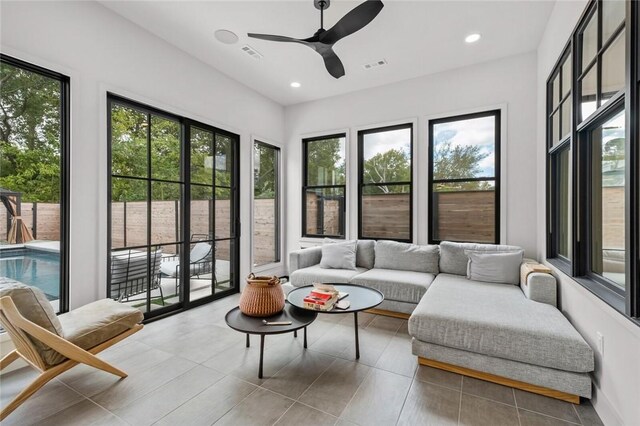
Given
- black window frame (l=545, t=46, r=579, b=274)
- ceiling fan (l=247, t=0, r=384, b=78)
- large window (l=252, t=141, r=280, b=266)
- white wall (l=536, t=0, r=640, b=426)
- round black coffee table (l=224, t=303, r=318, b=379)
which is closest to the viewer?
white wall (l=536, t=0, r=640, b=426)

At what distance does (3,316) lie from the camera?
1674 mm

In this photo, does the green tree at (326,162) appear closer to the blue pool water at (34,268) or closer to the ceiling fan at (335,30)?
the ceiling fan at (335,30)

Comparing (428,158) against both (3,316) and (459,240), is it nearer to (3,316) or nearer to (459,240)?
(459,240)

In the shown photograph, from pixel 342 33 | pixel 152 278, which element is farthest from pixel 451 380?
pixel 152 278

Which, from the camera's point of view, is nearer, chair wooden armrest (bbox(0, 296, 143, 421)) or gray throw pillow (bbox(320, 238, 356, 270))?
chair wooden armrest (bbox(0, 296, 143, 421))

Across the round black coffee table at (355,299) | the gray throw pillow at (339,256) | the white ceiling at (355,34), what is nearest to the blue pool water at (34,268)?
the round black coffee table at (355,299)

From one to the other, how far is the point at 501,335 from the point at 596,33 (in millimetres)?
2166

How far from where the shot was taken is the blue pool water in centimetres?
225

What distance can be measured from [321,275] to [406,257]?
1.15 metres

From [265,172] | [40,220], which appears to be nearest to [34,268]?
[40,220]

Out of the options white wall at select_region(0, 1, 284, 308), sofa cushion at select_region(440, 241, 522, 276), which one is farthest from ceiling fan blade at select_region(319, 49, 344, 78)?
sofa cushion at select_region(440, 241, 522, 276)

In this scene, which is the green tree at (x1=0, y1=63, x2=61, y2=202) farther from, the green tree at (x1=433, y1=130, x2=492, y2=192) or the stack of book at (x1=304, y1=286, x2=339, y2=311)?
the green tree at (x1=433, y1=130, x2=492, y2=192)

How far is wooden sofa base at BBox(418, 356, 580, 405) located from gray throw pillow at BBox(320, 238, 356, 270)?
1756 millimetres

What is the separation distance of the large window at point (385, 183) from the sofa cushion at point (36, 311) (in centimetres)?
364
